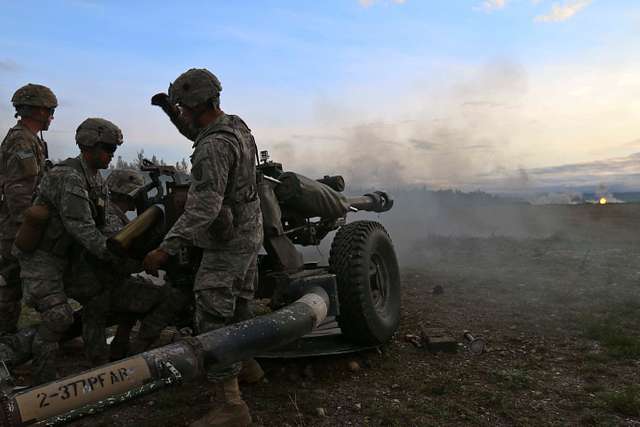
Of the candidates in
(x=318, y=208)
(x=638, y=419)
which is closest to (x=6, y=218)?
(x=318, y=208)

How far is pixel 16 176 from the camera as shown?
422 centimetres

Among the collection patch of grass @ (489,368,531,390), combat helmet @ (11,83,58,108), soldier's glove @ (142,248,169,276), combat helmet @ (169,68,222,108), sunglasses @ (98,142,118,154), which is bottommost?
patch of grass @ (489,368,531,390)

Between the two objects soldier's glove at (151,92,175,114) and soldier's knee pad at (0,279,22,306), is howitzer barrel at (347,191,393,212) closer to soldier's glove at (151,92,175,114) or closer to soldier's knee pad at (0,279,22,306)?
soldier's glove at (151,92,175,114)

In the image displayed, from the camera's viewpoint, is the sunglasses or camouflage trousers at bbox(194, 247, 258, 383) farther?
the sunglasses

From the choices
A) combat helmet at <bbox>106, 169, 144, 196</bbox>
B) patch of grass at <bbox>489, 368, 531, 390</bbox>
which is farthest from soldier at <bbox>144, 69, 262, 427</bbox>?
patch of grass at <bbox>489, 368, 531, 390</bbox>

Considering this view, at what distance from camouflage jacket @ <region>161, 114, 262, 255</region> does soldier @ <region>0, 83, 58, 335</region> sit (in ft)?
6.16

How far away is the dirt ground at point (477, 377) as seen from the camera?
339 cm

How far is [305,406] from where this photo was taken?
11.7ft

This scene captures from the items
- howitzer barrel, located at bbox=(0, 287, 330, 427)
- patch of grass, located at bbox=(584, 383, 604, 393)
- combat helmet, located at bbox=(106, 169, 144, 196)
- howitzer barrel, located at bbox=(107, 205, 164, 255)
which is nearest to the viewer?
howitzer barrel, located at bbox=(0, 287, 330, 427)

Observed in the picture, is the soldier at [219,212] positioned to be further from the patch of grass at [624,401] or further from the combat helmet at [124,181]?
the patch of grass at [624,401]

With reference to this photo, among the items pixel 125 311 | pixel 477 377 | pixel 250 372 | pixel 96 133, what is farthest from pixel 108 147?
pixel 477 377

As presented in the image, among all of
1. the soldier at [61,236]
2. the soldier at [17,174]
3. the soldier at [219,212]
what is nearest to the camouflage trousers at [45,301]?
the soldier at [61,236]

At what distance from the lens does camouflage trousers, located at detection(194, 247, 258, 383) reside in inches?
127

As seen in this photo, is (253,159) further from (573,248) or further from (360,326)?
(573,248)
